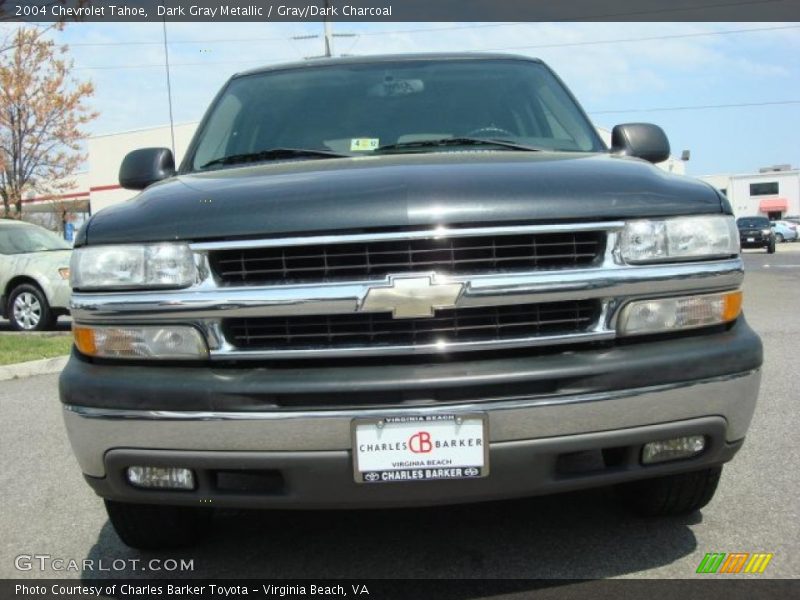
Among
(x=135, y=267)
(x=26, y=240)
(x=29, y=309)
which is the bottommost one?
(x=29, y=309)

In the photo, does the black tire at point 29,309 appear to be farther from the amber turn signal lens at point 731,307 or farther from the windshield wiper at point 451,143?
the amber turn signal lens at point 731,307

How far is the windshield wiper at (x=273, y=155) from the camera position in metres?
3.49

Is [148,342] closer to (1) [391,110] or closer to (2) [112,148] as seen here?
(1) [391,110]

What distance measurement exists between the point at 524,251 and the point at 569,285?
167 mm

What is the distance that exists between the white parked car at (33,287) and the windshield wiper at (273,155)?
8.03 metres

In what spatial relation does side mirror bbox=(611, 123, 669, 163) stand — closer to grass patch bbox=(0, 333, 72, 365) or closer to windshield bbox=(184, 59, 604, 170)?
windshield bbox=(184, 59, 604, 170)

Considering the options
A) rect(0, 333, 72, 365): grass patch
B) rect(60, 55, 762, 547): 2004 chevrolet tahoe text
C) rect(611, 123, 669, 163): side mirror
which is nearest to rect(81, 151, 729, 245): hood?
rect(60, 55, 762, 547): 2004 chevrolet tahoe text

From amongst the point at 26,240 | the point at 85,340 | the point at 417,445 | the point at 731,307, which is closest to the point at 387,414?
the point at 417,445

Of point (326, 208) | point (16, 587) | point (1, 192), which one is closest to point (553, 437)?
point (326, 208)

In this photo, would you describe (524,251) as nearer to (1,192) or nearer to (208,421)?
(208,421)

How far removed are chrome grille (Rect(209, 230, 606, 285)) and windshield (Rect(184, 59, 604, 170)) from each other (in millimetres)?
1026

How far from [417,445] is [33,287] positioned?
9.98 m

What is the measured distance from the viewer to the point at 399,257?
2480mm

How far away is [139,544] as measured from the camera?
3051mm
